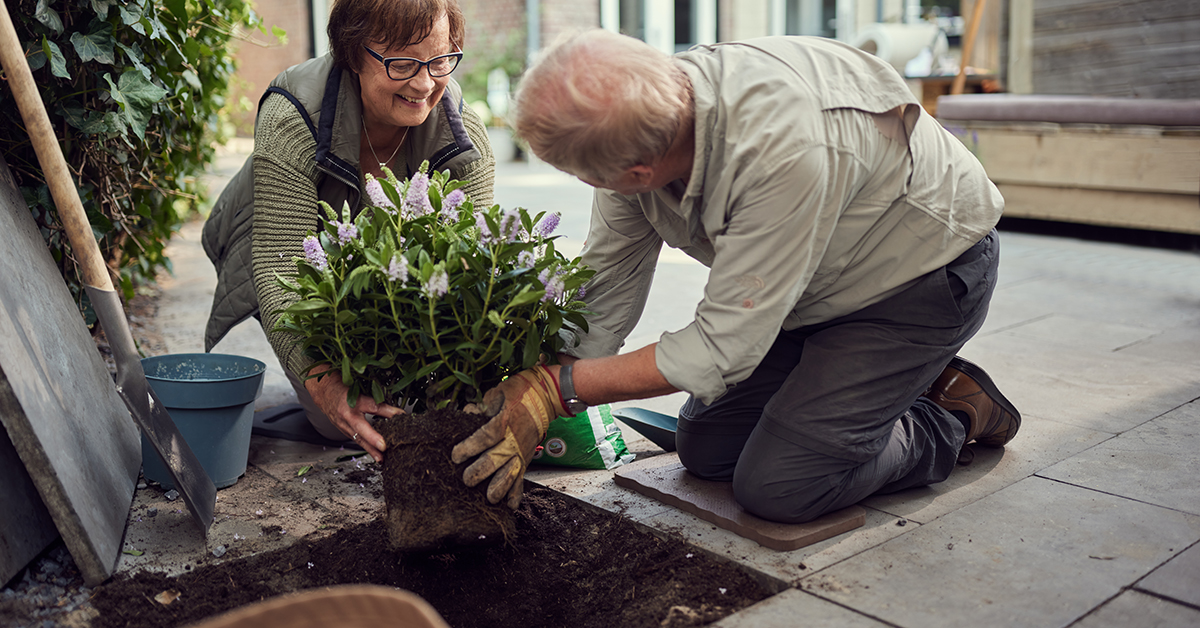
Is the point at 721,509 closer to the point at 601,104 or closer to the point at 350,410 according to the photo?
the point at 350,410

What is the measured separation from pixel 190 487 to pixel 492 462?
0.64 m

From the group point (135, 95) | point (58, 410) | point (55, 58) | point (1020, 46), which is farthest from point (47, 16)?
point (1020, 46)

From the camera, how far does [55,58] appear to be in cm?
211

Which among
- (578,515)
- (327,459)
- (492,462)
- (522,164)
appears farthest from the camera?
(522,164)

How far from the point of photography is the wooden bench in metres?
4.90

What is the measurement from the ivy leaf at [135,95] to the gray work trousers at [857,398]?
1718 millimetres

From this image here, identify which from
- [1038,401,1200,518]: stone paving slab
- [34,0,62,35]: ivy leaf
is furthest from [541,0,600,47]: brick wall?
[1038,401,1200,518]: stone paving slab

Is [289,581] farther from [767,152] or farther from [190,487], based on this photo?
[767,152]

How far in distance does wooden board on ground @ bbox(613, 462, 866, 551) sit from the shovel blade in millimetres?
908

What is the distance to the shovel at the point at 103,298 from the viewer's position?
1810 millimetres

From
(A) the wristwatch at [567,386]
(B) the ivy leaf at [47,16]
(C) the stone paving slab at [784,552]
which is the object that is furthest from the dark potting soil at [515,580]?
(B) the ivy leaf at [47,16]

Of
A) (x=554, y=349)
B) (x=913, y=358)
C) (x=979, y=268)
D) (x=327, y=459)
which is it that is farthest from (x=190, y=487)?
(x=979, y=268)

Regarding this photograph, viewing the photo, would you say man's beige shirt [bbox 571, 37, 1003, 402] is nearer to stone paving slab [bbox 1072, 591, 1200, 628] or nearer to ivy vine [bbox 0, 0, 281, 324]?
stone paving slab [bbox 1072, 591, 1200, 628]

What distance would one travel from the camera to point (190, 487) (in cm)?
187
